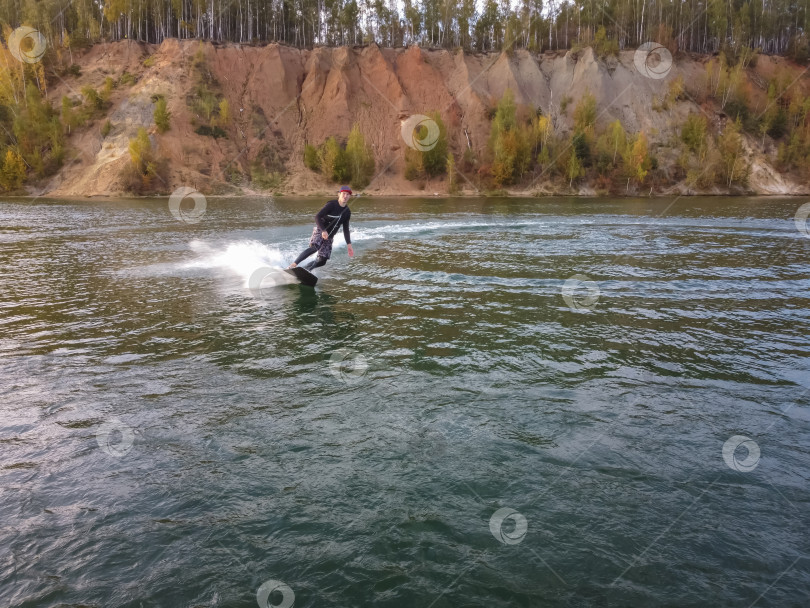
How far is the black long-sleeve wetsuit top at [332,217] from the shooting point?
16.4 meters

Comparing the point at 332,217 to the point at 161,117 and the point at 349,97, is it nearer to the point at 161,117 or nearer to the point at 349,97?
the point at 161,117

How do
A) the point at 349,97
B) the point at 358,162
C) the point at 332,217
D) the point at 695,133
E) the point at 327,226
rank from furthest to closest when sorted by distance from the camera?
the point at 349,97 < the point at 695,133 < the point at 358,162 < the point at 327,226 < the point at 332,217

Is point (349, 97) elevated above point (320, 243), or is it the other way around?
point (349, 97)

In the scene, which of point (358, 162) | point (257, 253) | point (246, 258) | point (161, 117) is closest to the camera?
point (246, 258)

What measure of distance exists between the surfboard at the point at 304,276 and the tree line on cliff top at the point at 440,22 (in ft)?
317

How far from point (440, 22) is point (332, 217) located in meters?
111

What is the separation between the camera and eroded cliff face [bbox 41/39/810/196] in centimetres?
7888

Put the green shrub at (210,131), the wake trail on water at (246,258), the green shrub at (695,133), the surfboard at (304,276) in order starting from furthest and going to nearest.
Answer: the green shrub at (210,131)
the green shrub at (695,133)
the wake trail on water at (246,258)
the surfboard at (304,276)

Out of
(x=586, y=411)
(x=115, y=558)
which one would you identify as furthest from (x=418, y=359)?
(x=115, y=558)

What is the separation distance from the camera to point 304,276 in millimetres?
16641

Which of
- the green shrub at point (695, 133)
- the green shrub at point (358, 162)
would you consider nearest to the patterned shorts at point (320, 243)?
the green shrub at point (358, 162)

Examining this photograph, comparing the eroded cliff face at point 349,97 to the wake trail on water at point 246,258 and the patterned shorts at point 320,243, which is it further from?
the patterned shorts at point 320,243

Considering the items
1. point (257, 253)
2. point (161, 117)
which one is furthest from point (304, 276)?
point (161, 117)

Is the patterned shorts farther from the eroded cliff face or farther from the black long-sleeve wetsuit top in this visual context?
the eroded cliff face
